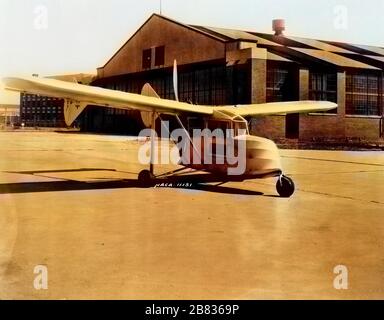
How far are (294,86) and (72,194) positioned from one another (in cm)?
3059

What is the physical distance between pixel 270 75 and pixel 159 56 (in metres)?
11.1

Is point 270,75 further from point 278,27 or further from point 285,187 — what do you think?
point 285,187

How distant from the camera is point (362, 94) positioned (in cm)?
4209

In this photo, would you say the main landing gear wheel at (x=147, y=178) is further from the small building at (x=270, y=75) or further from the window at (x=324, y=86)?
the window at (x=324, y=86)

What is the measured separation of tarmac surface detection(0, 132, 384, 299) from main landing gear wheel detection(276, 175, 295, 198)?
0.62 ft

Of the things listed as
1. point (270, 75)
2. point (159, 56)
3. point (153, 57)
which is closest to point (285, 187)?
point (270, 75)

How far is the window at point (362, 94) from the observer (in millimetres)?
41531

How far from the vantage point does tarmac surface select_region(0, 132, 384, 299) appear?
4.97 meters

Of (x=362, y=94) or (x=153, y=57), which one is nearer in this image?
(x=362, y=94)

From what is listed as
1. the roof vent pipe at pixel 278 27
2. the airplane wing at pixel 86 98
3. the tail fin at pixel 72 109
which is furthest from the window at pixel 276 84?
the tail fin at pixel 72 109

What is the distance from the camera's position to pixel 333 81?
40.0m

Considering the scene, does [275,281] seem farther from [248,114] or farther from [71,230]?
[248,114]

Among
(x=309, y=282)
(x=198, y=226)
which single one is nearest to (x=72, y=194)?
(x=198, y=226)

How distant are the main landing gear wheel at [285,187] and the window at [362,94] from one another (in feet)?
107
